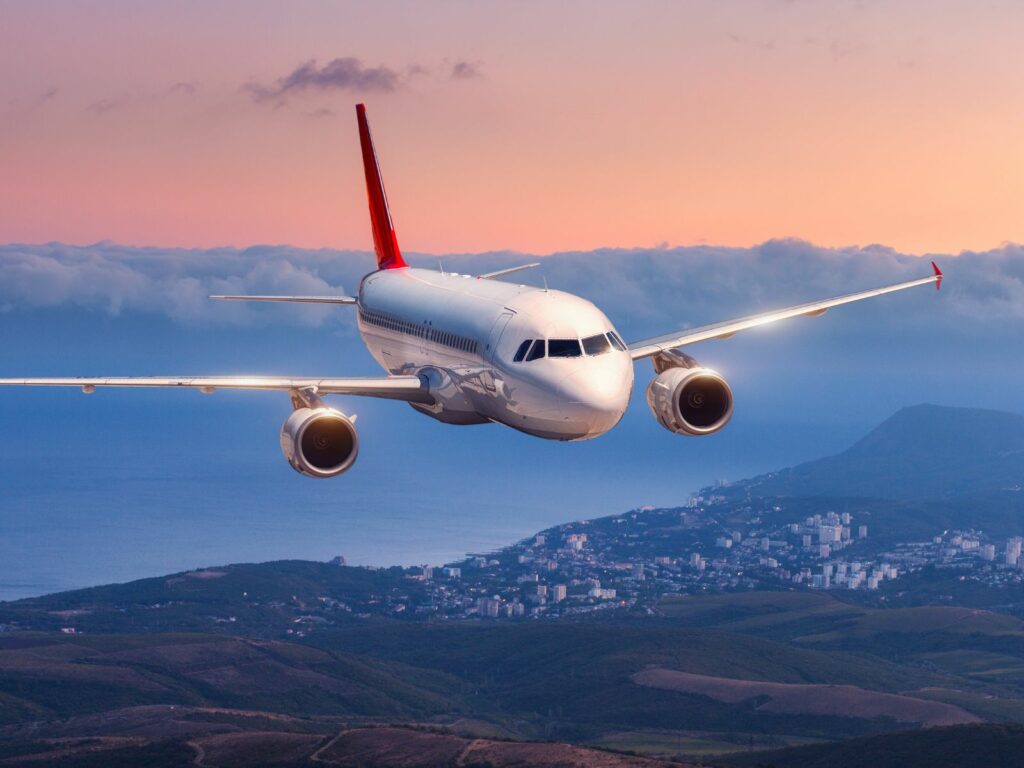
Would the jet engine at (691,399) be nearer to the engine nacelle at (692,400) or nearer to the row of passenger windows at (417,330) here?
the engine nacelle at (692,400)

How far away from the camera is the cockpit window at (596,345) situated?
56.0 m

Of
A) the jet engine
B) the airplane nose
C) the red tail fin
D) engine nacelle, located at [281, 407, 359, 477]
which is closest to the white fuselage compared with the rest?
the airplane nose

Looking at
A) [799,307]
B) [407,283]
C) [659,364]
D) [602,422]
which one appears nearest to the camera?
[602,422]

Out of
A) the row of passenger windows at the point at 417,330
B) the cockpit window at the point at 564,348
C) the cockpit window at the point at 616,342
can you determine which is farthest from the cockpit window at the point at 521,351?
the row of passenger windows at the point at 417,330

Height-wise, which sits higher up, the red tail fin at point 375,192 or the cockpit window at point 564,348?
the red tail fin at point 375,192

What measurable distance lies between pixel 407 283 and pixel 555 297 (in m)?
24.6

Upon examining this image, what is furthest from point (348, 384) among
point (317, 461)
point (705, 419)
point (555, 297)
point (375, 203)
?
point (375, 203)

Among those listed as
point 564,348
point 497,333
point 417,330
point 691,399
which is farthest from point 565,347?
point 417,330

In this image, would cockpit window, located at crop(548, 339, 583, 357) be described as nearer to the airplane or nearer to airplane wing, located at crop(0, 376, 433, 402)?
the airplane

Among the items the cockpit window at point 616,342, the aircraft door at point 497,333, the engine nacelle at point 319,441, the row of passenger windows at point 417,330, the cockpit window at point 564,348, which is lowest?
the engine nacelle at point 319,441

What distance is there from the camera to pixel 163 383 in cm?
5812

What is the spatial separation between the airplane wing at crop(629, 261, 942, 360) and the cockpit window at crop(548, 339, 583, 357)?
6.91 m

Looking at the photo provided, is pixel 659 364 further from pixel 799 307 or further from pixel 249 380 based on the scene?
pixel 249 380

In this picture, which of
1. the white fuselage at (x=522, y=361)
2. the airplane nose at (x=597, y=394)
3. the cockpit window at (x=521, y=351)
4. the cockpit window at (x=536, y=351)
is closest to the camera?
the airplane nose at (x=597, y=394)
